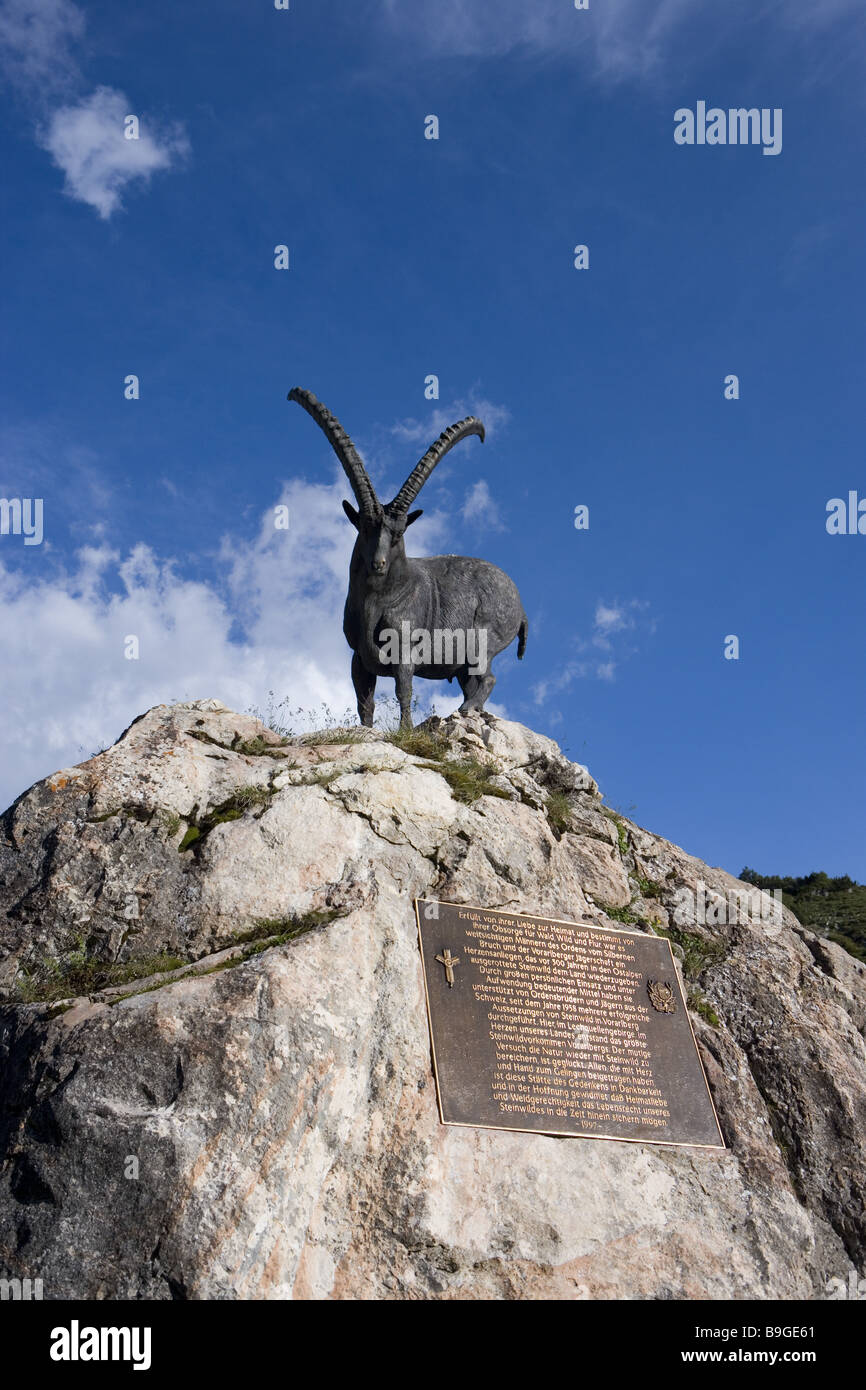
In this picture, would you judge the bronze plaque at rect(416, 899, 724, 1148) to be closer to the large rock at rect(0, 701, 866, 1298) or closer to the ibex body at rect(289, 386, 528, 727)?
the large rock at rect(0, 701, 866, 1298)

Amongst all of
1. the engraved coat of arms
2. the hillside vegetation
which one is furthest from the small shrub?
the hillside vegetation

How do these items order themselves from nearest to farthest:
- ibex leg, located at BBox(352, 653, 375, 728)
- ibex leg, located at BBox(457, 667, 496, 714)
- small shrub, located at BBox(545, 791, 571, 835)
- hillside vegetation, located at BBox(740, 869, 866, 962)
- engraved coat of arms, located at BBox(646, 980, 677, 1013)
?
engraved coat of arms, located at BBox(646, 980, 677, 1013), small shrub, located at BBox(545, 791, 571, 835), ibex leg, located at BBox(352, 653, 375, 728), ibex leg, located at BBox(457, 667, 496, 714), hillside vegetation, located at BBox(740, 869, 866, 962)

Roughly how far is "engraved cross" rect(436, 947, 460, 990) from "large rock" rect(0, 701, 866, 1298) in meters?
0.27

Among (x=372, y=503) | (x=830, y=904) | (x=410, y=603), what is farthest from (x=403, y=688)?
(x=830, y=904)

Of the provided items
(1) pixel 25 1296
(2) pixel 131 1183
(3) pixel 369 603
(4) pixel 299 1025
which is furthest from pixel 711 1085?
(3) pixel 369 603

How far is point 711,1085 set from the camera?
7867 millimetres

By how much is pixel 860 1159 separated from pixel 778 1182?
34.2 inches

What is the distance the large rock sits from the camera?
5.54 metres

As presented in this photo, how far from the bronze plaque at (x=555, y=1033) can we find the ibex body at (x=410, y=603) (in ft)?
11.4

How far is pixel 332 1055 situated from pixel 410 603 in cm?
620

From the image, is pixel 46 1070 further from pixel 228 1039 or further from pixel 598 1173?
pixel 598 1173

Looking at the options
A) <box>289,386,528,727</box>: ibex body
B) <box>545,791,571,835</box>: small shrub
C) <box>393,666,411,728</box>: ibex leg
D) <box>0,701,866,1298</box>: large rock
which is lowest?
<box>0,701,866,1298</box>: large rock

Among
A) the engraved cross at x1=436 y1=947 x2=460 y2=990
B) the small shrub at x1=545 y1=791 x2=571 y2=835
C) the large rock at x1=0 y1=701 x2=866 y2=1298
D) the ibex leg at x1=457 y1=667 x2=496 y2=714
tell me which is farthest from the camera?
the ibex leg at x1=457 y1=667 x2=496 y2=714

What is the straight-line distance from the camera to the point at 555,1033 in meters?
7.47
